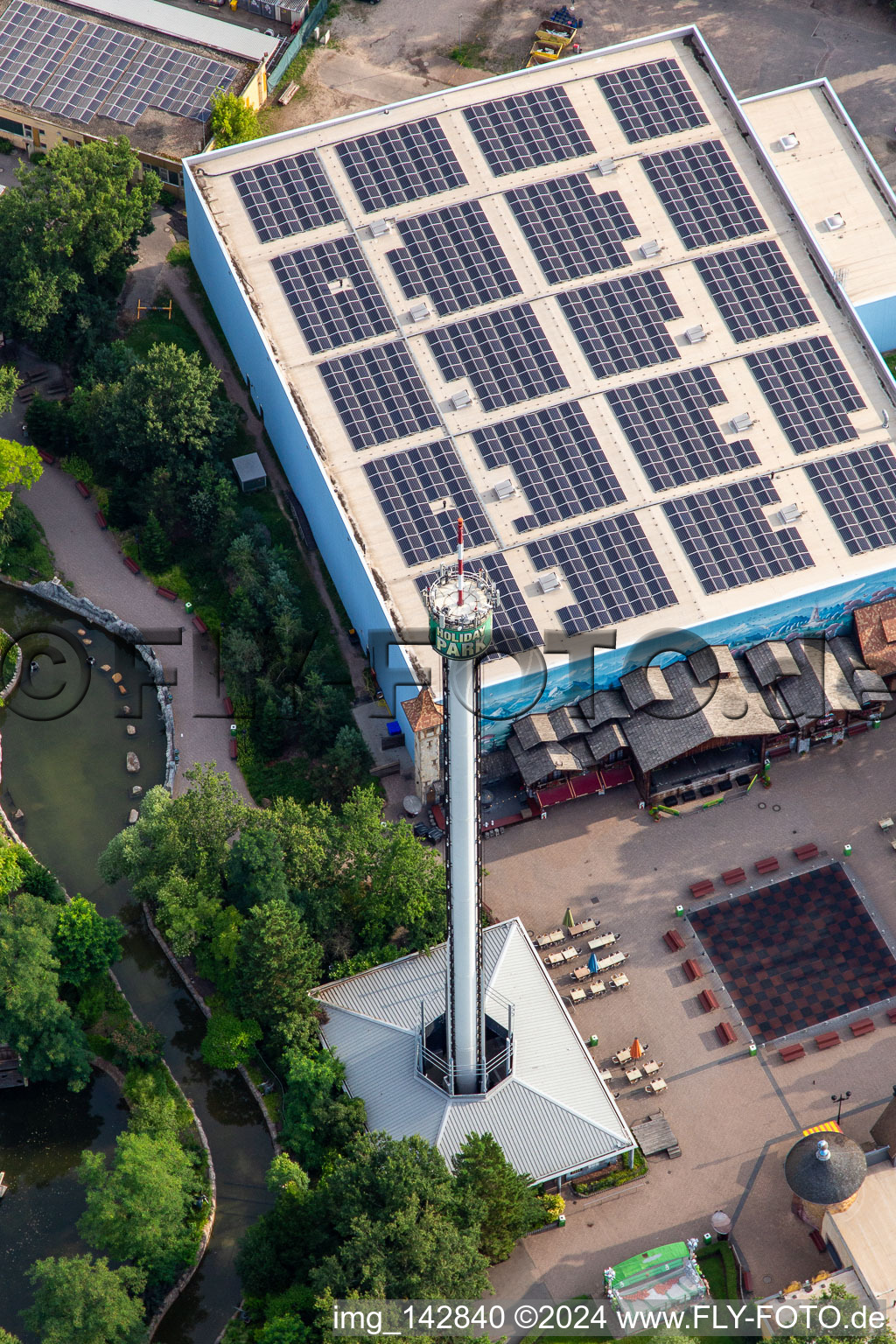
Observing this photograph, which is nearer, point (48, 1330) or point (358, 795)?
point (48, 1330)

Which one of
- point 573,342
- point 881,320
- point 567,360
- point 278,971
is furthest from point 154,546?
point 881,320

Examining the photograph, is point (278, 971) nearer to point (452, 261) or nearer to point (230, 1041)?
point (230, 1041)

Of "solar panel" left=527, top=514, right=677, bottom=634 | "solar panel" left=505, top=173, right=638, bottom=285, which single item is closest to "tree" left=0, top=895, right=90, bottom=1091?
"solar panel" left=527, top=514, right=677, bottom=634

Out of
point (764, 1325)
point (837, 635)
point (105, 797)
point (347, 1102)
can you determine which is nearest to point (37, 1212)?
point (347, 1102)

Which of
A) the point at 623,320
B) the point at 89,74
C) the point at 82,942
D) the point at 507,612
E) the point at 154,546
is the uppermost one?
the point at 89,74

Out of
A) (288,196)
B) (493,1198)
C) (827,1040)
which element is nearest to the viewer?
(493,1198)

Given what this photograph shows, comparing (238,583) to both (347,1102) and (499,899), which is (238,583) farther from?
(347,1102)

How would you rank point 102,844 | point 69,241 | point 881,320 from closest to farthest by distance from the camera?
point 102,844 → point 69,241 → point 881,320
